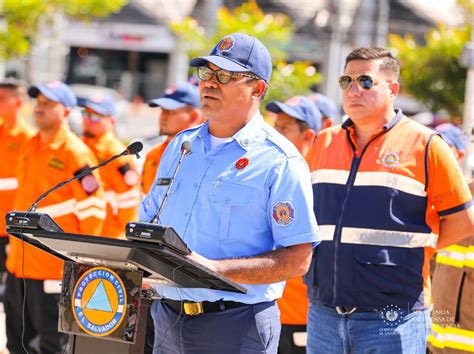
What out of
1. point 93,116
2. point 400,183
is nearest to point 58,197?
point 93,116

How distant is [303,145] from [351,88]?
163cm

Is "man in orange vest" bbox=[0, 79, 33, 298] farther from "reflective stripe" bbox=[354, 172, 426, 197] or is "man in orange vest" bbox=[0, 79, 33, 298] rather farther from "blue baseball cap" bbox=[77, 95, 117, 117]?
"reflective stripe" bbox=[354, 172, 426, 197]

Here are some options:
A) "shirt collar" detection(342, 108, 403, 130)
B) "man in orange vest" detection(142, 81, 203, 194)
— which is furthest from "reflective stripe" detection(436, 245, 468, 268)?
"man in orange vest" detection(142, 81, 203, 194)

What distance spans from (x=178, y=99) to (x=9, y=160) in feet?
7.11

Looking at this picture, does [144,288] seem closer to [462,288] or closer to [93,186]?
[462,288]

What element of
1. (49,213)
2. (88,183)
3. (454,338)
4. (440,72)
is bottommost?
(454,338)

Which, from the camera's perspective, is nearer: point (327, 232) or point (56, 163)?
point (327, 232)

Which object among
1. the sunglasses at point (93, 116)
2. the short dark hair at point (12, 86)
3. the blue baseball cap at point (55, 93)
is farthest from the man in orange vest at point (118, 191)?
the short dark hair at point (12, 86)

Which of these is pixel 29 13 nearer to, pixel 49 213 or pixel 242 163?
pixel 49 213

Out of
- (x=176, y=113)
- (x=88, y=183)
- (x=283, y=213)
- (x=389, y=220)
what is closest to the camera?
Result: (x=283, y=213)

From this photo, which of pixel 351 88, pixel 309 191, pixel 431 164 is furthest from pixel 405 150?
pixel 309 191

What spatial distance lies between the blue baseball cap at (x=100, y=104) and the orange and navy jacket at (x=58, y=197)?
189 centimetres

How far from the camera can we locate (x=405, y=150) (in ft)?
15.4

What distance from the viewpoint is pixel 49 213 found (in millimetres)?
6738
